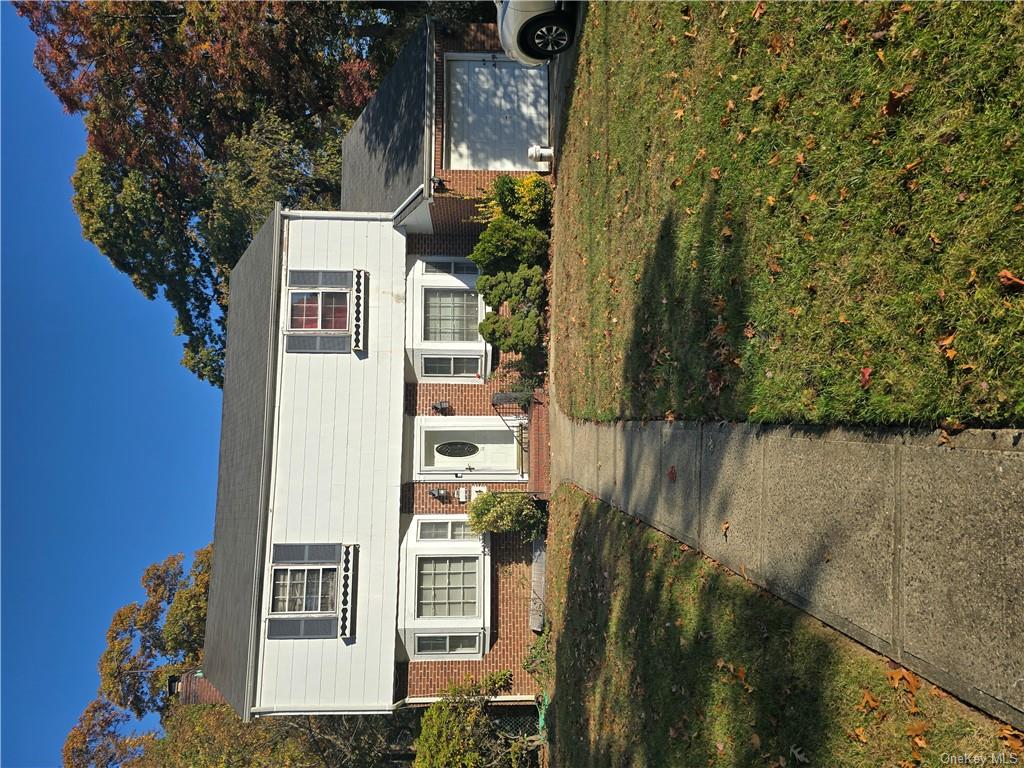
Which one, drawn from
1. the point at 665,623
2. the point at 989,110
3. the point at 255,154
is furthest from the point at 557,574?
the point at 255,154

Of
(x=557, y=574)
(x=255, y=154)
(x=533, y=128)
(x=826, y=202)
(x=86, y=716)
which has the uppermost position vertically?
(x=255, y=154)

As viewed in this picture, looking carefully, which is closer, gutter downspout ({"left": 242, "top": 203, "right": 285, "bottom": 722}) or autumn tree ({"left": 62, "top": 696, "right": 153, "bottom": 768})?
gutter downspout ({"left": 242, "top": 203, "right": 285, "bottom": 722})

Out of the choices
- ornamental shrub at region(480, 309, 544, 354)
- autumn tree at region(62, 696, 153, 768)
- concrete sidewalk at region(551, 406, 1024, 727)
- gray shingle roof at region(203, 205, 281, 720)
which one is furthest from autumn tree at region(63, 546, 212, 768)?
concrete sidewalk at region(551, 406, 1024, 727)

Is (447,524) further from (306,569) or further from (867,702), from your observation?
(867,702)

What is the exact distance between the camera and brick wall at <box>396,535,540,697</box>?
16234 mm

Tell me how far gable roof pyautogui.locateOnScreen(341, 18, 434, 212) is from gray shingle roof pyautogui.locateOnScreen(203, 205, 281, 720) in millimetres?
3333

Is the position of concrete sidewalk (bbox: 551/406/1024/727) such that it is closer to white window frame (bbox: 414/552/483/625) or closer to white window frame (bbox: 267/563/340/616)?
white window frame (bbox: 414/552/483/625)

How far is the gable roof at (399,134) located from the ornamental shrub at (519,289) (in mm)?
2958

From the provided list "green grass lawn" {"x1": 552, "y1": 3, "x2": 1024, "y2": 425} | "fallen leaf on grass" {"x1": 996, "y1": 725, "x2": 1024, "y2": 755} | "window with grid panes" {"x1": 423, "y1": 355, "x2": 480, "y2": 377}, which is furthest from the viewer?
"window with grid panes" {"x1": 423, "y1": 355, "x2": 480, "y2": 377}

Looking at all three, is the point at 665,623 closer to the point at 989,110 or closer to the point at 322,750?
the point at 989,110

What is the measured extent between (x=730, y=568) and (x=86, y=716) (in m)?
37.2

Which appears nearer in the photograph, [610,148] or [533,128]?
[610,148]

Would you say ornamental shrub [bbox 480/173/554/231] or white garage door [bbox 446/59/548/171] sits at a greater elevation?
white garage door [bbox 446/59/548/171]

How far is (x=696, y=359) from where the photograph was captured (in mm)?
7016
